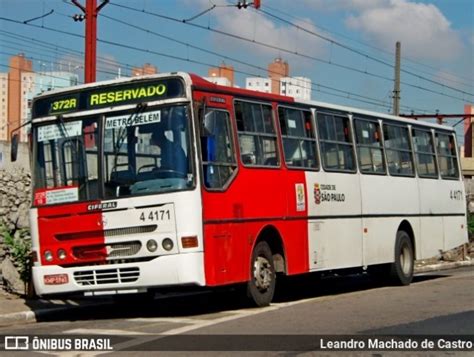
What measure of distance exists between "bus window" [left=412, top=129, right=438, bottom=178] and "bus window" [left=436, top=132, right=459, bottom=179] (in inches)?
15.0

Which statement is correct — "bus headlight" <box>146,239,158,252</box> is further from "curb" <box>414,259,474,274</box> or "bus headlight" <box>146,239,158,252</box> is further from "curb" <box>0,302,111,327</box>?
"curb" <box>414,259,474,274</box>

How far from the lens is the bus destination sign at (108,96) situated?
437 inches

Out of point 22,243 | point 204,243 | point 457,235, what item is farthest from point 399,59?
point 204,243

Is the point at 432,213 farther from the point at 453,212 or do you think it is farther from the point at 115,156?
the point at 115,156

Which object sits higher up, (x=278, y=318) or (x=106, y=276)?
(x=106, y=276)

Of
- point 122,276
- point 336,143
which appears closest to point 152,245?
point 122,276

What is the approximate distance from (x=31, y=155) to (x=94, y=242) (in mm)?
1784

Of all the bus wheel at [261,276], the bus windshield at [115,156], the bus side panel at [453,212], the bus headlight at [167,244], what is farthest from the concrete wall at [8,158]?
the bus headlight at [167,244]

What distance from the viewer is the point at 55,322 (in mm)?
11867

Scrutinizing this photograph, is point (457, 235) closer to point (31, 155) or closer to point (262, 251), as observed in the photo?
point (262, 251)

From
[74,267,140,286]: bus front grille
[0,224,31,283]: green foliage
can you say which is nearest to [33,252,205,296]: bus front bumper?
[74,267,140,286]: bus front grille

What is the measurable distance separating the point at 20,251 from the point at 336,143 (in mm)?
5872

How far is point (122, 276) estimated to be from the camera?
36.1 feet

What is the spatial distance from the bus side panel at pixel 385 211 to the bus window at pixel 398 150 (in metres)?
0.18
